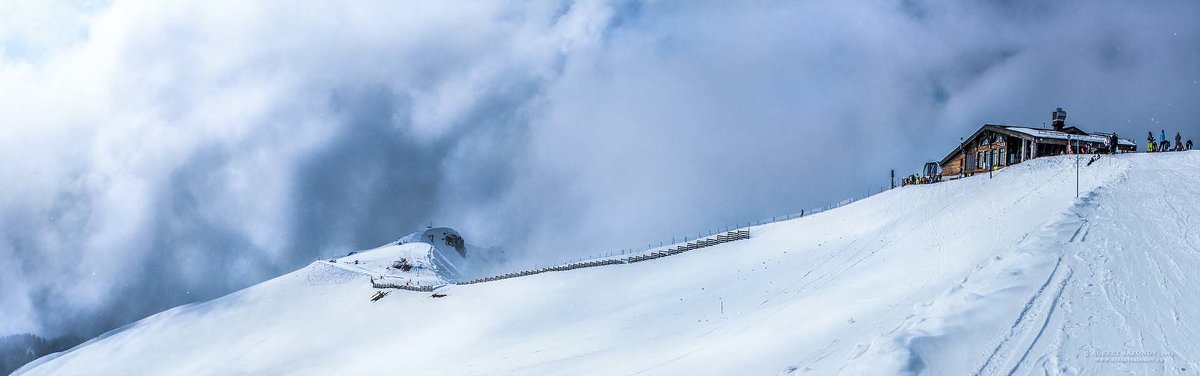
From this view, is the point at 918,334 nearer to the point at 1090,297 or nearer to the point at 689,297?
the point at 1090,297

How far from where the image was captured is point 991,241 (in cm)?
2353

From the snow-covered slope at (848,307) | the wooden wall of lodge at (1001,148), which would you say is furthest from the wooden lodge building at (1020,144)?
the snow-covered slope at (848,307)

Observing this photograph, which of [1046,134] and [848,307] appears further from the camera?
[1046,134]

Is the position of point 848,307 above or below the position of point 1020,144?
below

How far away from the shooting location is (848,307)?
1908 cm

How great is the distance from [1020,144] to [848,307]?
3750 cm

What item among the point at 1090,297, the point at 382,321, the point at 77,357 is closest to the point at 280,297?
the point at 77,357

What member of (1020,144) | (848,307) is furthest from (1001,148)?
(848,307)

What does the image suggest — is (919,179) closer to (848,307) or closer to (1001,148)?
(1001,148)

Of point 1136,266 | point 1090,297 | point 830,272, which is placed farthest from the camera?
point 830,272

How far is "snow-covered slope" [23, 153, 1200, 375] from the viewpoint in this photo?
12750 millimetres

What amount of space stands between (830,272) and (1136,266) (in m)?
11.8

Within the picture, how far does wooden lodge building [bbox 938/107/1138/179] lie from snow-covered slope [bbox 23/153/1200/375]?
8.02m

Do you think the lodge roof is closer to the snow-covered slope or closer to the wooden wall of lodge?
the wooden wall of lodge
